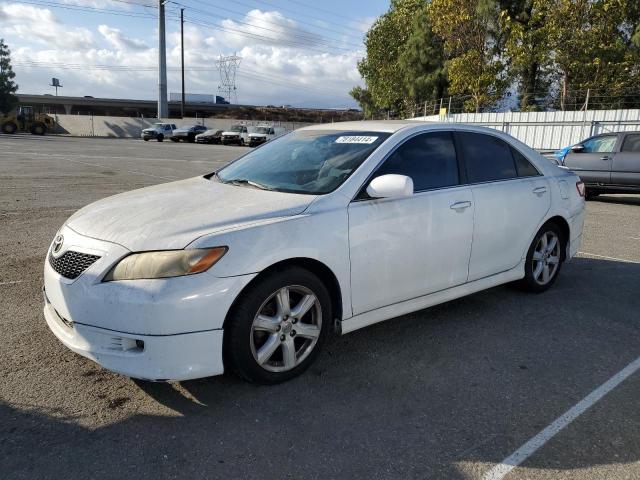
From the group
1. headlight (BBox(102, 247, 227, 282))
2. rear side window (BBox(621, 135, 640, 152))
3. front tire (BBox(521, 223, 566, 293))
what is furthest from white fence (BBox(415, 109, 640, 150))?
headlight (BBox(102, 247, 227, 282))

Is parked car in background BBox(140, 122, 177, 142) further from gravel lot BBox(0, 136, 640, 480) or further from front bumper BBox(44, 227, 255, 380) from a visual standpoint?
front bumper BBox(44, 227, 255, 380)

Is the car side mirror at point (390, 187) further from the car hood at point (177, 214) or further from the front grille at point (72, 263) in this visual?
the front grille at point (72, 263)

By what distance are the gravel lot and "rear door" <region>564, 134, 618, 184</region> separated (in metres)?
8.37

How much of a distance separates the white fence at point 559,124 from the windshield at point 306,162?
1673 centimetres

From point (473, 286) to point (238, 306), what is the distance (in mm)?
2169

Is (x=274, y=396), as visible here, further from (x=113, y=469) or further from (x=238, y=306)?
(x=113, y=469)

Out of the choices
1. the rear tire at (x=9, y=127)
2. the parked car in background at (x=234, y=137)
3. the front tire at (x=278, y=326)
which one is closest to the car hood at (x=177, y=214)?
the front tire at (x=278, y=326)

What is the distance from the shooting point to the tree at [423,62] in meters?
37.9

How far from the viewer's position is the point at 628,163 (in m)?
11.5

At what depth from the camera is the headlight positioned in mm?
2760

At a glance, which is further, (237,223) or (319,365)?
(319,365)

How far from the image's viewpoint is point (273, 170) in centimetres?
402

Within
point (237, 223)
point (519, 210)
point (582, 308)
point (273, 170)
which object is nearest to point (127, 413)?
point (237, 223)

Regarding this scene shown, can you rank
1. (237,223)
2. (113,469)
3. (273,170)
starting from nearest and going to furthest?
(113,469), (237,223), (273,170)
